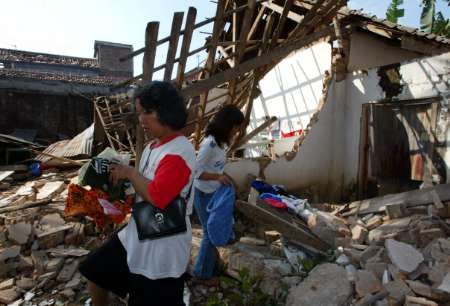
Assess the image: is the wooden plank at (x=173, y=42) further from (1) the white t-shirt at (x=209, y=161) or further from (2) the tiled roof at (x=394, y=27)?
(2) the tiled roof at (x=394, y=27)

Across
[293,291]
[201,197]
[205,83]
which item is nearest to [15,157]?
[205,83]

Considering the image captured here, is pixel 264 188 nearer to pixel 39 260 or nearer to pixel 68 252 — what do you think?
pixel 68 252

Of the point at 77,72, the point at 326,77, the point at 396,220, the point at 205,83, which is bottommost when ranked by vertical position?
the point at 396,220

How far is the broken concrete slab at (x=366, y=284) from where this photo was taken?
3.16 meters

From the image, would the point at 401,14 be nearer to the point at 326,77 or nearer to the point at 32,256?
the point at 326,77

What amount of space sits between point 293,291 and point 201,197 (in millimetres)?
1290

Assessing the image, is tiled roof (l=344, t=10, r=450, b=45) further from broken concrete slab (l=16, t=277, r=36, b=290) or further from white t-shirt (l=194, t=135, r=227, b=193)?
broken concrete slab (l=16, t=277, r=36, b=290)

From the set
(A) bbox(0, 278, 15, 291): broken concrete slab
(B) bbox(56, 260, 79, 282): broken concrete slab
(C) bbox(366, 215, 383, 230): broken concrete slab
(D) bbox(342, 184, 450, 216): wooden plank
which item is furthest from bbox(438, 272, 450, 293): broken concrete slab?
(A) bbox(0, 278, 15, 291): broken concrete slab

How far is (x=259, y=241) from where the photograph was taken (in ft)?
15.1

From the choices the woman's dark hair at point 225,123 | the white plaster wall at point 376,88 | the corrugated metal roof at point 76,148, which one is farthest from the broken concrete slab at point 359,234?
the corrugated metal roof at point 76,148

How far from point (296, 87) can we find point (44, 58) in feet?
71.0

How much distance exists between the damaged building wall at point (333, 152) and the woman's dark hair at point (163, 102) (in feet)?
13.4

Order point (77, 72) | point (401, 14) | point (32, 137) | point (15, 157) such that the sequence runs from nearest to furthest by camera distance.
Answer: point (15, 157) → point (401, 14) → point (32, 137) → point (77, 72)

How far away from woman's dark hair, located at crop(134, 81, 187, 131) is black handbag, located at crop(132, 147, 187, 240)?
17.2 inches
